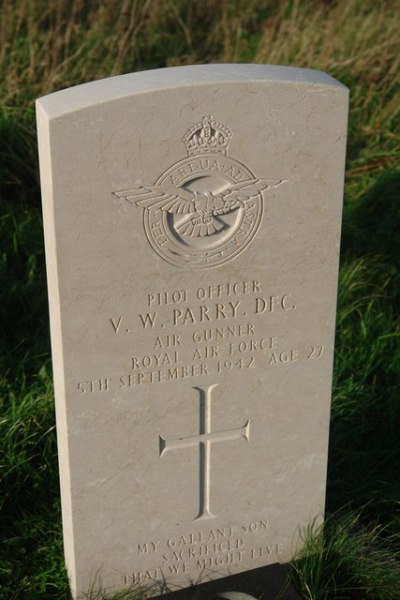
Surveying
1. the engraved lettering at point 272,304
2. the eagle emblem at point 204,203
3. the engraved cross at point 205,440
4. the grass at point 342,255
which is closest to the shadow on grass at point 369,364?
the grass at point 342,255

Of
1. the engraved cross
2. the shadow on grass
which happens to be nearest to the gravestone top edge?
the engraved cross

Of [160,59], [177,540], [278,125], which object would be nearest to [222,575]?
[177,540]

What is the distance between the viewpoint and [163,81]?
8.20 ft

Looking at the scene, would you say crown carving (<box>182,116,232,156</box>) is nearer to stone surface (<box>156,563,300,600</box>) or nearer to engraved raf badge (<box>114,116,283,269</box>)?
engraved raf badge (<box>114,116,283,269</box>)

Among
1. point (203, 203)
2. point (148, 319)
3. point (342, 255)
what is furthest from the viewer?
point (342, 255)

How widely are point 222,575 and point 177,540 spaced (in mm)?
246

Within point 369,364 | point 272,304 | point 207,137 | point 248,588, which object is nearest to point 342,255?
point 369,364

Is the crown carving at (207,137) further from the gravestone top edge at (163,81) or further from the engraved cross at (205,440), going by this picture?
the engraved cross at (205,440)

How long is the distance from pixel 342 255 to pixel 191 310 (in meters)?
2.17

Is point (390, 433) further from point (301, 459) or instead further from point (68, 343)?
point (68, 343)

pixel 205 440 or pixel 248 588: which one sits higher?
pixel 205 440

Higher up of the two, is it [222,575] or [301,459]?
[301,459]

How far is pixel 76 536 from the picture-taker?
2.96 meters

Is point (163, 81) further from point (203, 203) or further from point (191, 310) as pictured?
point (191, 310)
